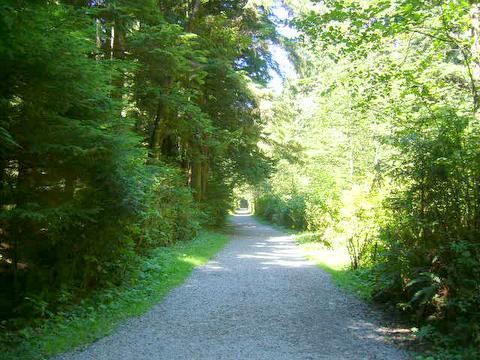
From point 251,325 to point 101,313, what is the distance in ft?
8.05

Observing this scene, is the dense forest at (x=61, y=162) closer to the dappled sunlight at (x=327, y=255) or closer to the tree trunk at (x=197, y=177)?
the dappled sunlight at (x=327, y=255)

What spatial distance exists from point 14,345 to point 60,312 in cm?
121

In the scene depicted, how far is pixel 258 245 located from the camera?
1841 cm

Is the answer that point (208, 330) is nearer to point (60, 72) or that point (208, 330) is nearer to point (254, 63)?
point (60, 72)

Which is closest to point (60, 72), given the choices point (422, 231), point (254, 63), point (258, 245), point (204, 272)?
point (422, 231)

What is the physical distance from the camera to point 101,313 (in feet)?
22.1

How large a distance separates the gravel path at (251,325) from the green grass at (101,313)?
10.0 inches

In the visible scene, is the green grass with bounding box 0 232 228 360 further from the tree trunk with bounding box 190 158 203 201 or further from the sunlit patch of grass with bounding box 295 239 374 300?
the tree trunk with bounding box 190 158 203 201

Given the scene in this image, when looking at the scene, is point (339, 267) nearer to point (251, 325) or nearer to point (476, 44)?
point (251, 325)

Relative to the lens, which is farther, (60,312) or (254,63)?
(254,63)

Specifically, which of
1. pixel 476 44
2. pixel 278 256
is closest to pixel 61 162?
pixel 476 44

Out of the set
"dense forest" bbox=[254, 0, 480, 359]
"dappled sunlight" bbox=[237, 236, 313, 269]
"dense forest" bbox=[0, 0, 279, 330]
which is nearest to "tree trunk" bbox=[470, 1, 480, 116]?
"dense forest" bbox=[254, 0, 480, 359]

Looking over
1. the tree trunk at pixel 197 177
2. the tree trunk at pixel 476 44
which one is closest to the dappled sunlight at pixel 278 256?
the tree trunk at pixel 197 177

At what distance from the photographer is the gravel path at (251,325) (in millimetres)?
5324
